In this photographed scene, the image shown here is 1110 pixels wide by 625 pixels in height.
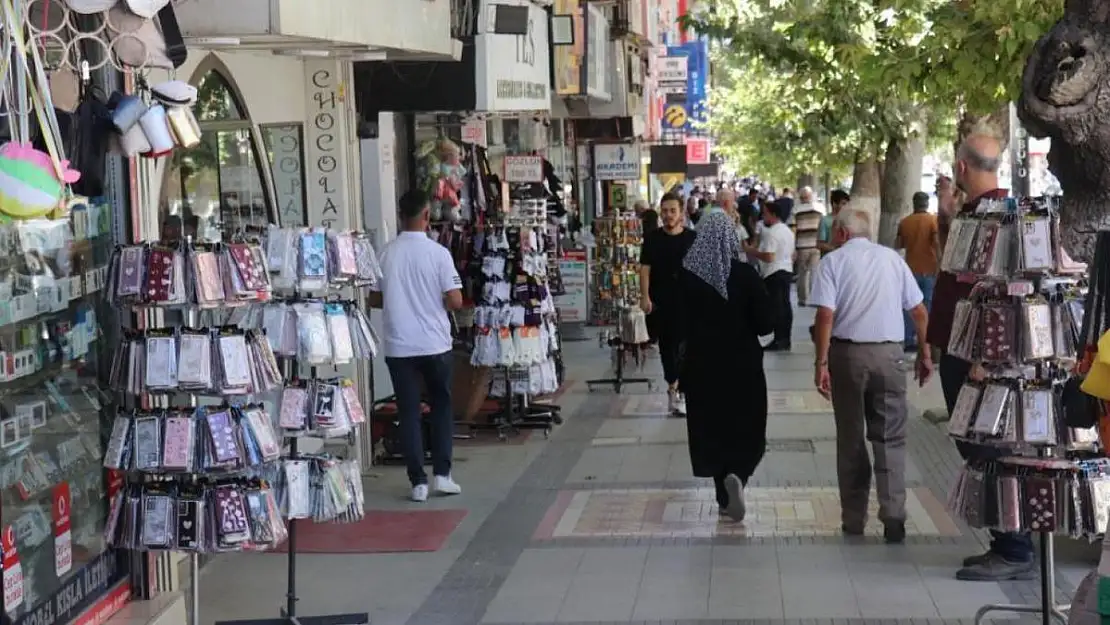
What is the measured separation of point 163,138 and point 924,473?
23.3 ft

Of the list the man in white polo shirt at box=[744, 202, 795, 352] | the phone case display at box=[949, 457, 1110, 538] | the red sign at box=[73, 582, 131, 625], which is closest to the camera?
the red sign at box=[73, 582, 131, 625]

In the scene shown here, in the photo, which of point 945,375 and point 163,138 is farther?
point 945,375

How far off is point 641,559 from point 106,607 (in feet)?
10.6

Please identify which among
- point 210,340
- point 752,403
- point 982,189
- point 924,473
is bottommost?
point 924,473

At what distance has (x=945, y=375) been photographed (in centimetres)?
912

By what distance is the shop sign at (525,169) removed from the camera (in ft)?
59.4

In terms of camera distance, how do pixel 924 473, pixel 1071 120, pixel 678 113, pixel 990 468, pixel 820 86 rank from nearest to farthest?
pixel 1071 120 → pixel 990 468 → pixel 924 473 → pixel 820 86 → pixel 678 113

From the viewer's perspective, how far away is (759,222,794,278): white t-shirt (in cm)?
2139

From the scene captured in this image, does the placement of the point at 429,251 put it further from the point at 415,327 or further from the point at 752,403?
the point at 752,403

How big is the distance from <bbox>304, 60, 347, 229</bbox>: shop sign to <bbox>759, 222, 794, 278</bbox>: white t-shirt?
32.4ft

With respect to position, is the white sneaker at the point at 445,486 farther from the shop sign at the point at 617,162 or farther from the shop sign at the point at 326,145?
the shop sign at the point at 617,162

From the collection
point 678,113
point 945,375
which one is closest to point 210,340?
point 945,375

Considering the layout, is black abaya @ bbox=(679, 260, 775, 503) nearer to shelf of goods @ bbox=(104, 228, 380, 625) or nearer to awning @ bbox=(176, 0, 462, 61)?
awning @ bbox=(176, 0, 462, 61)

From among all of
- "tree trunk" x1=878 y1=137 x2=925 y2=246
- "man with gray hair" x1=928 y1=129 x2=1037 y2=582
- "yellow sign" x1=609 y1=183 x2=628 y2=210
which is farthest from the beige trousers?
"man with gray hair" x1=928 y1=129 x2=1037 y2=582
